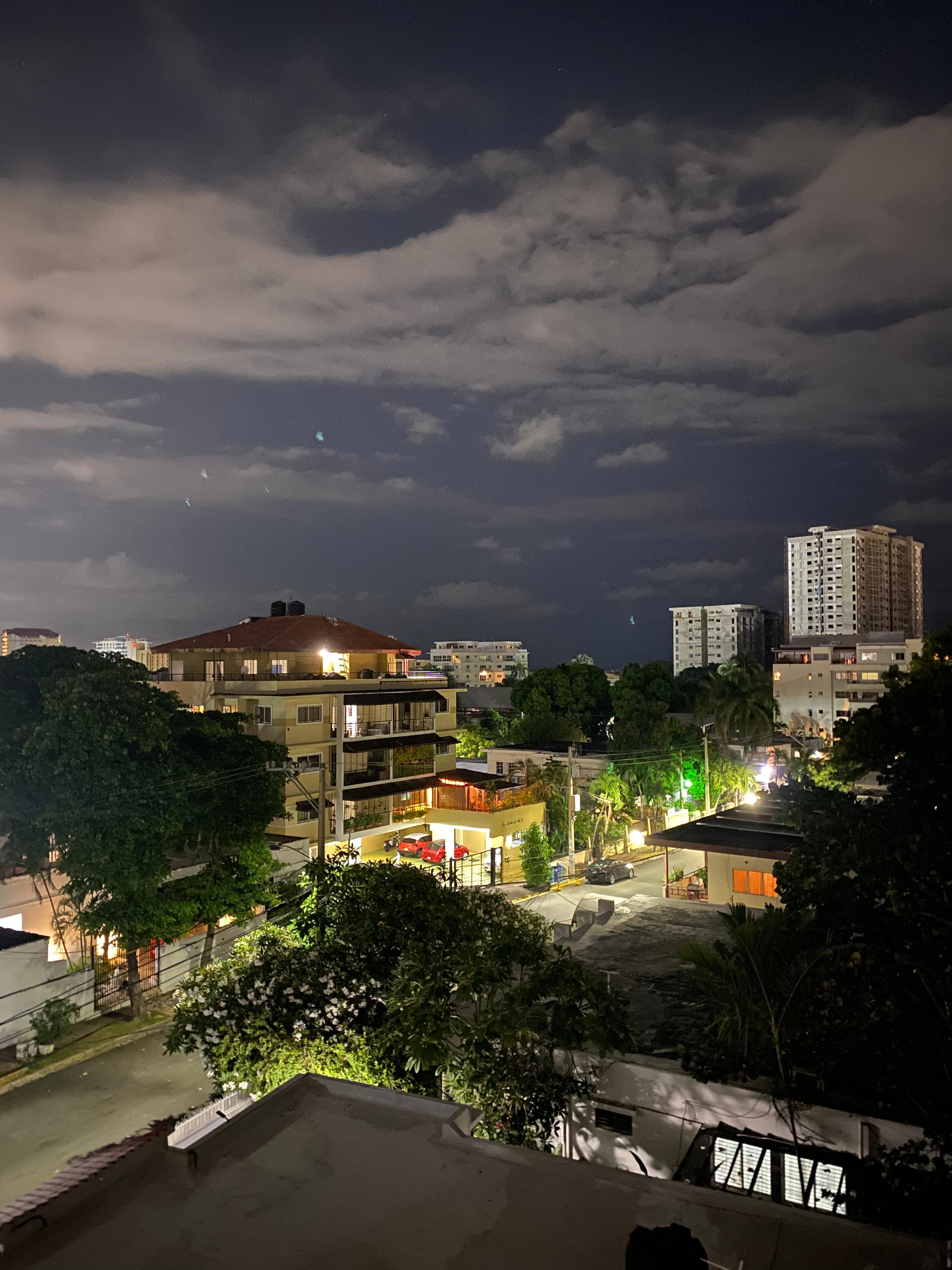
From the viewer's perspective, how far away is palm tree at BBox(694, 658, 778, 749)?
1944 inches

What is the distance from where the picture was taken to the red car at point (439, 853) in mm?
35312

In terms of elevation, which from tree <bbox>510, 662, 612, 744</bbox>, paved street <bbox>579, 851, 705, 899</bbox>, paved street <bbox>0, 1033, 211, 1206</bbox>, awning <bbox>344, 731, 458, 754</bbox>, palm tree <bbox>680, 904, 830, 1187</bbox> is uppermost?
tree <bbox>510, 662, 612, 744</bbox>

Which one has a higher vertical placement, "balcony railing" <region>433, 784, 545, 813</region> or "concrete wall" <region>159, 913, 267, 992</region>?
"balcony railing" <region>433, 784, 545, 813</region>

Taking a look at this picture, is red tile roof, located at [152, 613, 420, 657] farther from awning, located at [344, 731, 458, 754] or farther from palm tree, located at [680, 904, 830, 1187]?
palm tree, located at [680, 904, 830, 1187]

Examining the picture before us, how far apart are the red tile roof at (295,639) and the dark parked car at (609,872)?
16.5 m

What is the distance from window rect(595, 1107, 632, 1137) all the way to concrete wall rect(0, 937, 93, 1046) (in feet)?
43.7

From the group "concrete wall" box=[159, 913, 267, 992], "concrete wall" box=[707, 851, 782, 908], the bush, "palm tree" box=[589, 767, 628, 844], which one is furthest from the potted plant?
"palm tree" box=[589, 767, 628, 844]

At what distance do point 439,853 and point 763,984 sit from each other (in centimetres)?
2686

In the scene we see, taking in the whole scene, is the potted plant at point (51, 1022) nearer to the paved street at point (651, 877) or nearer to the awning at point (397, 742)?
the paved street at point (651, 877)

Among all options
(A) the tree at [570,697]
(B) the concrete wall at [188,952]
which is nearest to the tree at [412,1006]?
A: (B) the concrete wall at [188,952]

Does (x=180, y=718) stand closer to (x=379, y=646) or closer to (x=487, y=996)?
(x=487, y=996)

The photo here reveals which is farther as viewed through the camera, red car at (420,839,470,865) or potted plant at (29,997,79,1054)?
red car at (420,839,470,865)

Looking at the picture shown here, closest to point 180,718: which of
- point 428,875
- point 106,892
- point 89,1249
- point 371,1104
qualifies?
point 106,892

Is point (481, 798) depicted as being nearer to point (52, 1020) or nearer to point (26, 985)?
point (52, 1020)
